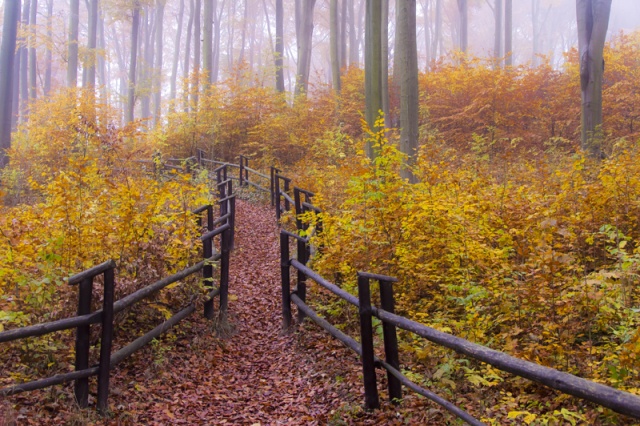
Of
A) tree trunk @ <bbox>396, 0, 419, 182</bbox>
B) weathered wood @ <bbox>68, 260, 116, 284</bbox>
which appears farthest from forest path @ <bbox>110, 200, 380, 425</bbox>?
tree trunk @ <bbox>396, 0, 419, 182</bbox>

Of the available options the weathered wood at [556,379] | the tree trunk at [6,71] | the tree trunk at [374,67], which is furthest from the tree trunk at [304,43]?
the weathered wood at [556,379]

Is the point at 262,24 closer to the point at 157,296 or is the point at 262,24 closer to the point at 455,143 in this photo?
the point at 455,143

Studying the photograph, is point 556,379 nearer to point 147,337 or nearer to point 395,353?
point 395,353

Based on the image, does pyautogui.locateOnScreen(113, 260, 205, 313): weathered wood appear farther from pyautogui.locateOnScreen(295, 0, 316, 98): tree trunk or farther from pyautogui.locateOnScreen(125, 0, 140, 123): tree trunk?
pyautogui.locateOnScreen(125, 0, 140, 123): tree trunk

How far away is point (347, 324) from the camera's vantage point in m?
6.03

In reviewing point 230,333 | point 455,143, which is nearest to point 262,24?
point 455,143

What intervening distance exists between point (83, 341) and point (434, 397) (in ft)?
9.39

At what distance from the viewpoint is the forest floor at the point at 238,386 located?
425cm

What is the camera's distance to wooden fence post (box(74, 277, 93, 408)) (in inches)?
165

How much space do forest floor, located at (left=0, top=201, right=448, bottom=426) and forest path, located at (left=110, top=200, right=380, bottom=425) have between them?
10 mm

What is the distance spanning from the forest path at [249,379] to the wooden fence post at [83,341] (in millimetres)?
393

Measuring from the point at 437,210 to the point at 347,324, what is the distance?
5.61 ft

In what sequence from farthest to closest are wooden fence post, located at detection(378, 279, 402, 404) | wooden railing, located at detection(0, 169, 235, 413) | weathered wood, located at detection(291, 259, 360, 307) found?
weathered wood, located at detection(291, 259, 360, 307) < wooden fence post, located at detection(378, 279, 402, 404) < wooden railing, located at detection(0, 169, 235, 413)

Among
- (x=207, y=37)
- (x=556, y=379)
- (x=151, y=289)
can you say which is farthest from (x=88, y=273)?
(x=207, y=37)
